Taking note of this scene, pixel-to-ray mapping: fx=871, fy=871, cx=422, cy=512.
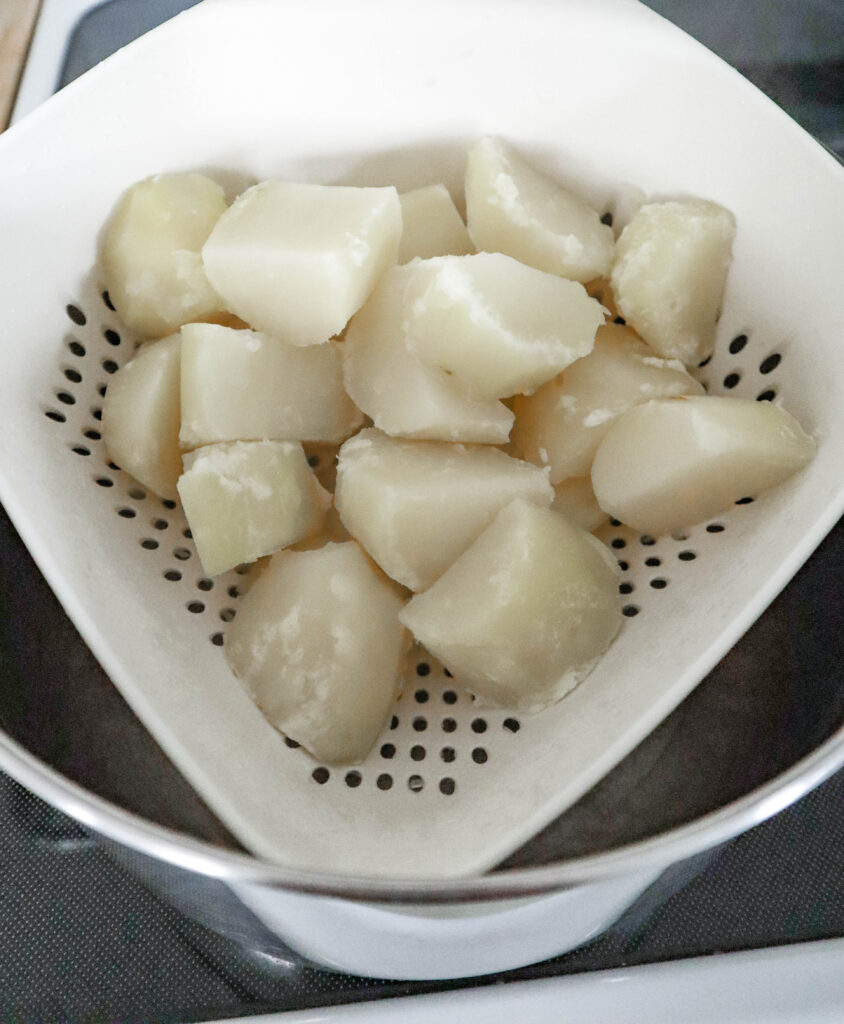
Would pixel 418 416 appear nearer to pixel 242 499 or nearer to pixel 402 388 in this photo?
pixel 402 388

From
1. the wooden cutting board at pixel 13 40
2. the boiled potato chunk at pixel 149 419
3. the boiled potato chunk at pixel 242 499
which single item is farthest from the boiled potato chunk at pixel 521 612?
the wooden cutting board at pixel 13 40

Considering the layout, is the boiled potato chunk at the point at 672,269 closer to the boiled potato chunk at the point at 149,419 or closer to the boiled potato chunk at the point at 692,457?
the boiled potato chunk at the point at 692,457

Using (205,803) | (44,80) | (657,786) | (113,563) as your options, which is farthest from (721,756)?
(44,80)

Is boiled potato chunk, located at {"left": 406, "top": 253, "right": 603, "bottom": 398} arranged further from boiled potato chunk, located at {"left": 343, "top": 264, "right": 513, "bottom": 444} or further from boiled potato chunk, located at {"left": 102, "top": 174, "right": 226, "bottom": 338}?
boiled potato chunk, located at {"left": 102, "top": 174, "right": 226, "bottom": 338}

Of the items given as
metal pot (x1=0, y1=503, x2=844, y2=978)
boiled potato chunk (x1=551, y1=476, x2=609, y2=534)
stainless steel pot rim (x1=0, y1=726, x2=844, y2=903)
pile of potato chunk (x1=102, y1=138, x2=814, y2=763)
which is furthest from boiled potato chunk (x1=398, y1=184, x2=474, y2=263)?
stainless steel pot rim (x1=0, y1=726, x2=844, y2=903)

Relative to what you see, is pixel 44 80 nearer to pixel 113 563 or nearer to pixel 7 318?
Answer: pixel 7 318

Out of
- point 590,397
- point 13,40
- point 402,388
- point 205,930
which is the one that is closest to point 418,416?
point 402,388
